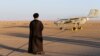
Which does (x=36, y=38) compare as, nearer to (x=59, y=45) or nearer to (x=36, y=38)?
(x=36, y=38)

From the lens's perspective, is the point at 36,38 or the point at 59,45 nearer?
the point at 36,38

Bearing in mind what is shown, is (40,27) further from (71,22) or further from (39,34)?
(71,22)

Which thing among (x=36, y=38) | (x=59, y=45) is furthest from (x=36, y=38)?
(x=59, y=45)

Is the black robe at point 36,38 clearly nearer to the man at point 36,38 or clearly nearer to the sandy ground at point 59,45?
the man at point 36,38

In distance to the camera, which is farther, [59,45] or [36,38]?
[59,45]

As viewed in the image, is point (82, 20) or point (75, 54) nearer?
point (75, 54)

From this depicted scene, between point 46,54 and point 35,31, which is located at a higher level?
point 35,31

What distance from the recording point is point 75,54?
1603 centimetres

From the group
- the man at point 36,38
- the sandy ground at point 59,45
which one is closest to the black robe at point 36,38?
the man at point 36,38

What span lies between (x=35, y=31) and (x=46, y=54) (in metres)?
1.13

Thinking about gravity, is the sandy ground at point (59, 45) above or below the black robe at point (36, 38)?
Answer: below

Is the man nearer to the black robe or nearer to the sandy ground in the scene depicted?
the black robe

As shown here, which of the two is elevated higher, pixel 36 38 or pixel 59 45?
pixel 36 38

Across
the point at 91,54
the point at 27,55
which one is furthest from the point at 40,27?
the point at 91,54
